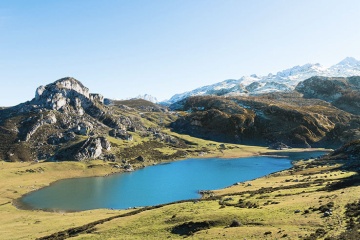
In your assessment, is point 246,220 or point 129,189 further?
point 129,189

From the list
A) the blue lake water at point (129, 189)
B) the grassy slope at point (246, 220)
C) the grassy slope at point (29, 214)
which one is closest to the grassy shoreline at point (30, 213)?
the grassy slope at point (29, 214)

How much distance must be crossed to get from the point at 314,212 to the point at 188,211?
84.9 ft

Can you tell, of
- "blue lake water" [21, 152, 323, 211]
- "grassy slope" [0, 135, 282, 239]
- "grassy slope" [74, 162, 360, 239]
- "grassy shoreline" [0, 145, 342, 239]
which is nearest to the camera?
"grassy slope" [74, 162, 360, 239]

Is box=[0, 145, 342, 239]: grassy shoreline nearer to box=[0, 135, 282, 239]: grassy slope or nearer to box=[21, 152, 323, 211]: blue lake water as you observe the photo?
box=[0, 135, 282, 239]: grassy slope

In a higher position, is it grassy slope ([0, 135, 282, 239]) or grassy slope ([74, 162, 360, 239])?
grassy slope ([74, 162, 360, 239])

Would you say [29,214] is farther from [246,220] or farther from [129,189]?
[246,220]

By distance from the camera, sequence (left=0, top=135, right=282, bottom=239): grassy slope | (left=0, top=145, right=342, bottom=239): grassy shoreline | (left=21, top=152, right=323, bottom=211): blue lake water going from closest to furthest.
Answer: (left=0, top=135, right=282, bottom=239): grassy slope < (left=0, top=145, right=342, bottom=239): grassy shoreline < (left=21, top=152, right=323, bottom=211): blue lake water

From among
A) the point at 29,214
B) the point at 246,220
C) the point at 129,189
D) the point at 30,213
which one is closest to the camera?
the point at 246,220

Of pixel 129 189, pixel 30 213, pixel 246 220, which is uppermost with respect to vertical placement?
pixel 246 220

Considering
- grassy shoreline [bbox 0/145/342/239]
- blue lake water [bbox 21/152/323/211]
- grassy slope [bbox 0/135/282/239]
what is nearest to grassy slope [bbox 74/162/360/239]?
grassy slope [bbox 0/135/282/239]

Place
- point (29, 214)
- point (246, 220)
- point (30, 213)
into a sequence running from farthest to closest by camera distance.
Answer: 1. point (30, 213)
2. point (29, 214)
3. point (246, 220)

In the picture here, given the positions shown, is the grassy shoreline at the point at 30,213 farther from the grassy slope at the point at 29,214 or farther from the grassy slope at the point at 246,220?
the grassy slope at the point at 246,220

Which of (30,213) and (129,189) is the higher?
(30,213)

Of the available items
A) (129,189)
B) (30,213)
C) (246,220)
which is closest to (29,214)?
(30,213)
